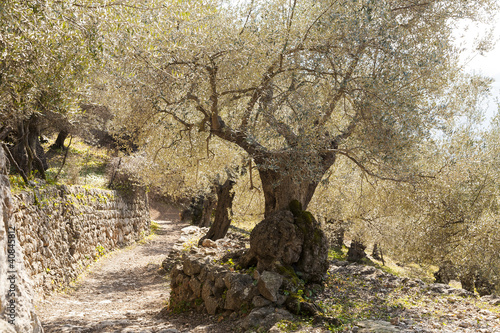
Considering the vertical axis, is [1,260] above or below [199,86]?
below

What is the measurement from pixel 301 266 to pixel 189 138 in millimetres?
4608

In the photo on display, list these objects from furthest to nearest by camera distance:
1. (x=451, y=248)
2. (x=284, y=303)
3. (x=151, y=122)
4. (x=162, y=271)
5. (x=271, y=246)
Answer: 1. (x=162, y=271)
2. (x=451, y=248)
3. (x=151, y=122)
4. (x=271, y=246)
5. (x=284, y=303)

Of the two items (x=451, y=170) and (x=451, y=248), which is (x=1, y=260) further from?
(x=451, y=248)

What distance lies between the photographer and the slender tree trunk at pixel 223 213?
1573 centimetres

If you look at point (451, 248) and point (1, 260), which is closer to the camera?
point (1, 260)

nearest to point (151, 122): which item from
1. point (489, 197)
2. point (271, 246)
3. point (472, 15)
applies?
point (271, 246)

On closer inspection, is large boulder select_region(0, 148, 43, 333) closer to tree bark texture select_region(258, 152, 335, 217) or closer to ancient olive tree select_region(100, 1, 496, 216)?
ancient olive tree select_region(100, 1, 496, 216)

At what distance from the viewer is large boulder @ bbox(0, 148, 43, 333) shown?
162 inches

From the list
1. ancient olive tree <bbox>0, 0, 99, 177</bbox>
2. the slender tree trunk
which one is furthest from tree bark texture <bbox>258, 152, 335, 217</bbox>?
the slender tree trunk

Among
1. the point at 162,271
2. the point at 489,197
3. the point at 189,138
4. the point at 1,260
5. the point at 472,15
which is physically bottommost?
the point at 162,271

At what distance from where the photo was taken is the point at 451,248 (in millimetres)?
11781

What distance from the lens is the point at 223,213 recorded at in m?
15.9

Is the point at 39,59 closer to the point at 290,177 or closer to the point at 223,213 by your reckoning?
the point at 290,177

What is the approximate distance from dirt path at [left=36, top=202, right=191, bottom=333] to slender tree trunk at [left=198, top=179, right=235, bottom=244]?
2768mm
